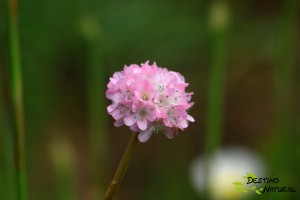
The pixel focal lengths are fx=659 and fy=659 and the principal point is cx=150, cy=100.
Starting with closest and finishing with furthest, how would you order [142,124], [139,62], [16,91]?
[142,124] < [16,91] < [139,62]

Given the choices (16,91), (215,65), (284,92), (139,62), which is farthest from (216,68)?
(139,62)

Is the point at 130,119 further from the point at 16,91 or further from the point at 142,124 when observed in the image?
the point at 16,91

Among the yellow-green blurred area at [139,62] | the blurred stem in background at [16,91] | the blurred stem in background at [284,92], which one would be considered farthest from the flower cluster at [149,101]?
the yellow-green blurred area at [139,62]

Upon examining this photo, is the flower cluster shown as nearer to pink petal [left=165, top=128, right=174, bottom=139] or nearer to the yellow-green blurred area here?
pink petal [left=165, top=128, right=174, bottom=139]

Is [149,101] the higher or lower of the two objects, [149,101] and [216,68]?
the lower

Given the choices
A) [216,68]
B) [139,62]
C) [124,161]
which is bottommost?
[124,161]

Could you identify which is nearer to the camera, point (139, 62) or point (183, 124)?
point (183, 124)

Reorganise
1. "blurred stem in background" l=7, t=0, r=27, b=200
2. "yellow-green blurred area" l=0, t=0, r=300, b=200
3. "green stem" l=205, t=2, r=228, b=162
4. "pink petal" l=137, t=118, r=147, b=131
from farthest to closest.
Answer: "yellow-green blurred area" l=0, t=0, r=300, b=200 → "green stem" l=205, t=2, r=228, b=162 → "blurred stem in background" l=7, t=0, r=27, b=200 → "pink petal" l=137, t=118, r=147, b=131

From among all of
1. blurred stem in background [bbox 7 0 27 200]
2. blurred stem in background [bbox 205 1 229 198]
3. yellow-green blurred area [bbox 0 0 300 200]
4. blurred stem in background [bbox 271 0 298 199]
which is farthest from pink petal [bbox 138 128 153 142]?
yellow-green blurred area [bbox 0 0 300 200]

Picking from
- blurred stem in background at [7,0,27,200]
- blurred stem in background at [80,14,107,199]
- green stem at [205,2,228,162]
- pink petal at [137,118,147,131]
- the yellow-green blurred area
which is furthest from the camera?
the yellow-green blurred area

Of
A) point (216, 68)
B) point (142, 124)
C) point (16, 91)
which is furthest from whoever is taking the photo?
point (216, 68)
